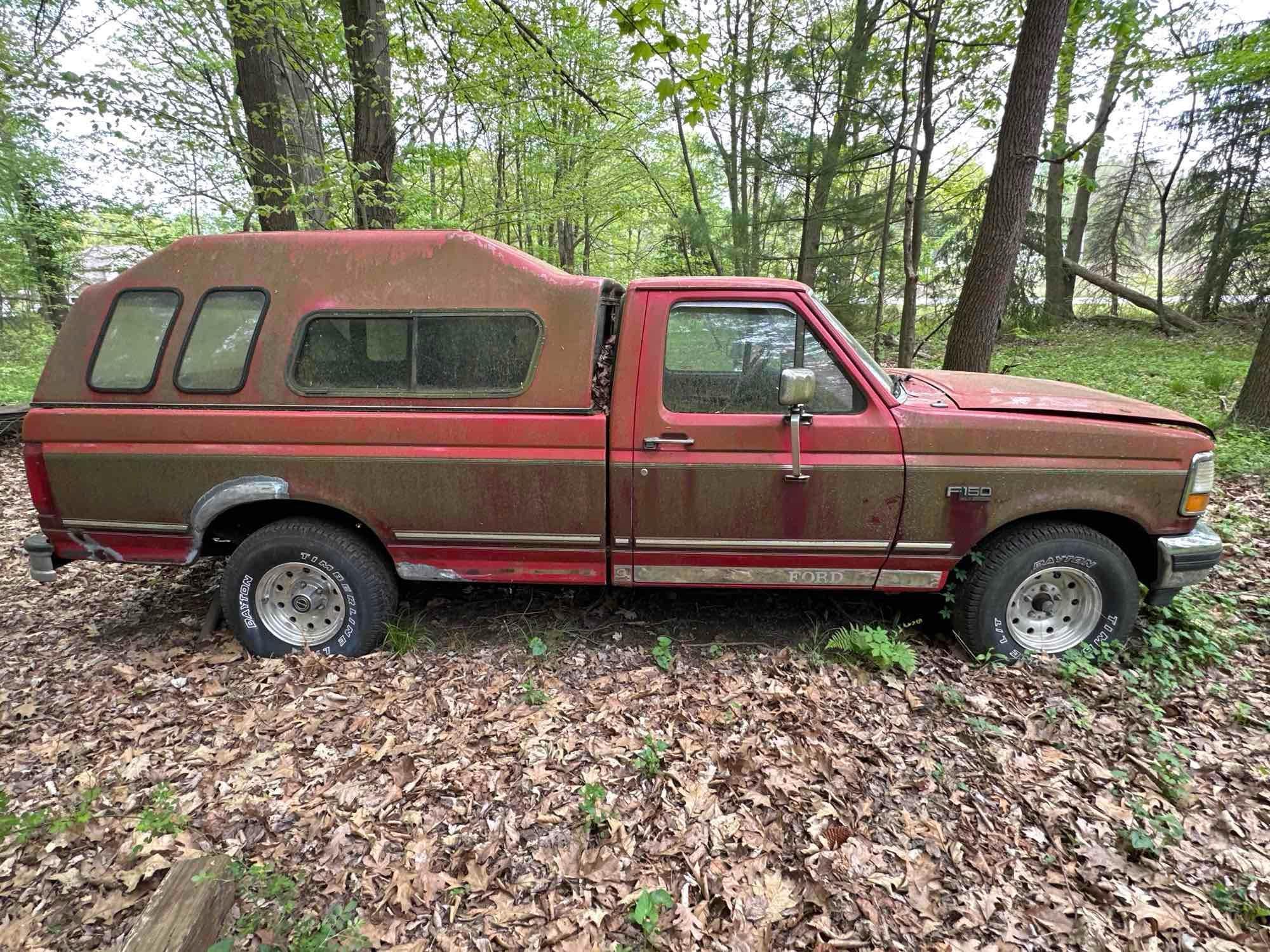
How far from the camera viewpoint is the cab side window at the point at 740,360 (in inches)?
119

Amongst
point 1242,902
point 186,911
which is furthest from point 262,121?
point 1242,902

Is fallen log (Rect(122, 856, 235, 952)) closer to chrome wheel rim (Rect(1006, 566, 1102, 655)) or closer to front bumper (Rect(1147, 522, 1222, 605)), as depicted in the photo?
chrome wheel rim (Rect(1006, 566, 1102, 655))

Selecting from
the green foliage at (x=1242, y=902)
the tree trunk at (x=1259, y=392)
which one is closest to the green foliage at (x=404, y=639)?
the green foliage at (x=1242, y=902)

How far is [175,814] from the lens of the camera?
2357 mm

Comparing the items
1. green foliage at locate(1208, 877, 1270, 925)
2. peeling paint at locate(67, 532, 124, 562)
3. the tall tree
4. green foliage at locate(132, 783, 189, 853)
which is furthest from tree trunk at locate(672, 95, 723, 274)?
green foliage at locate(132, 783, 189, 853)

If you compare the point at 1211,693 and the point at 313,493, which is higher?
the point at 313,493

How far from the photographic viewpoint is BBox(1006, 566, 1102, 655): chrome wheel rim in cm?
316

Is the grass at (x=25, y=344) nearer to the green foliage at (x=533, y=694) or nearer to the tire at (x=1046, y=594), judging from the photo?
the green foliage at (x=533, y=694)

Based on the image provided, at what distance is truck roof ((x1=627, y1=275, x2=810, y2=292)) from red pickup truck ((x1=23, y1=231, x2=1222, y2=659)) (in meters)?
0.02

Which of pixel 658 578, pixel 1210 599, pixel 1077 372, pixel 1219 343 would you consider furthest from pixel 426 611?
pixel 1219 343

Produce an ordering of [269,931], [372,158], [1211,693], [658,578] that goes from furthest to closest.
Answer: [372,158], [658,578], [1211,693], [269,931]

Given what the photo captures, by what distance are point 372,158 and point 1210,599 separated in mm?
8046

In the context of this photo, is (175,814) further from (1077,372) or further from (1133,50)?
(1077,372)

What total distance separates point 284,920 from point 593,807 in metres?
1.08
